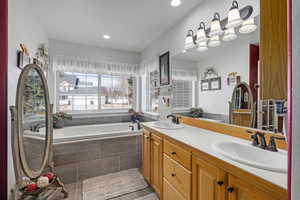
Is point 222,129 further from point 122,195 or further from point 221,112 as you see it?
point 122,195

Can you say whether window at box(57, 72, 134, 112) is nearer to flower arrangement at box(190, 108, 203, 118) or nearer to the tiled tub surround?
the tiled tub surround

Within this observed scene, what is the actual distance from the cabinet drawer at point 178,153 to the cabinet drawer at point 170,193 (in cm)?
31

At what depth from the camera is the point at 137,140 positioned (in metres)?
2.63

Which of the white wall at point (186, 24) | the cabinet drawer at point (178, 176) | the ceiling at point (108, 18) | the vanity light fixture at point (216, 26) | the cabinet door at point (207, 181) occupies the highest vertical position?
the ceiling at point (108, 18)

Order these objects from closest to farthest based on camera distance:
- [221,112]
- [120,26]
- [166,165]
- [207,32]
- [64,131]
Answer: [166,165]
[221,112]
[207,32]
[120,26]
[64,131]

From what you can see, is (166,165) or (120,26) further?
(120,26)

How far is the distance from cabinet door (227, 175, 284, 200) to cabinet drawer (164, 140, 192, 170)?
Result: 0.38 meters

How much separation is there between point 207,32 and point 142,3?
0.97 m

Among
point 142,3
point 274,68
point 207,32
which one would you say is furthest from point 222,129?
point 142,3

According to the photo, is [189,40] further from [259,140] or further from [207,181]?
[207,181]

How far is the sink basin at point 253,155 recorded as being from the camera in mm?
826

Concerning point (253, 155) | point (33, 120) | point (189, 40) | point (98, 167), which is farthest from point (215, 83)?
point (98, 167)

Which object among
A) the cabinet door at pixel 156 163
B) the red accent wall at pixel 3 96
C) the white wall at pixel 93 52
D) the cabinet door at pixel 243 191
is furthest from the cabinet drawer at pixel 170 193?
the white wall at pixel 93 52

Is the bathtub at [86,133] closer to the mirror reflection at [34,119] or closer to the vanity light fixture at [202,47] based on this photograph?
the mirror reflection at [34,119]
